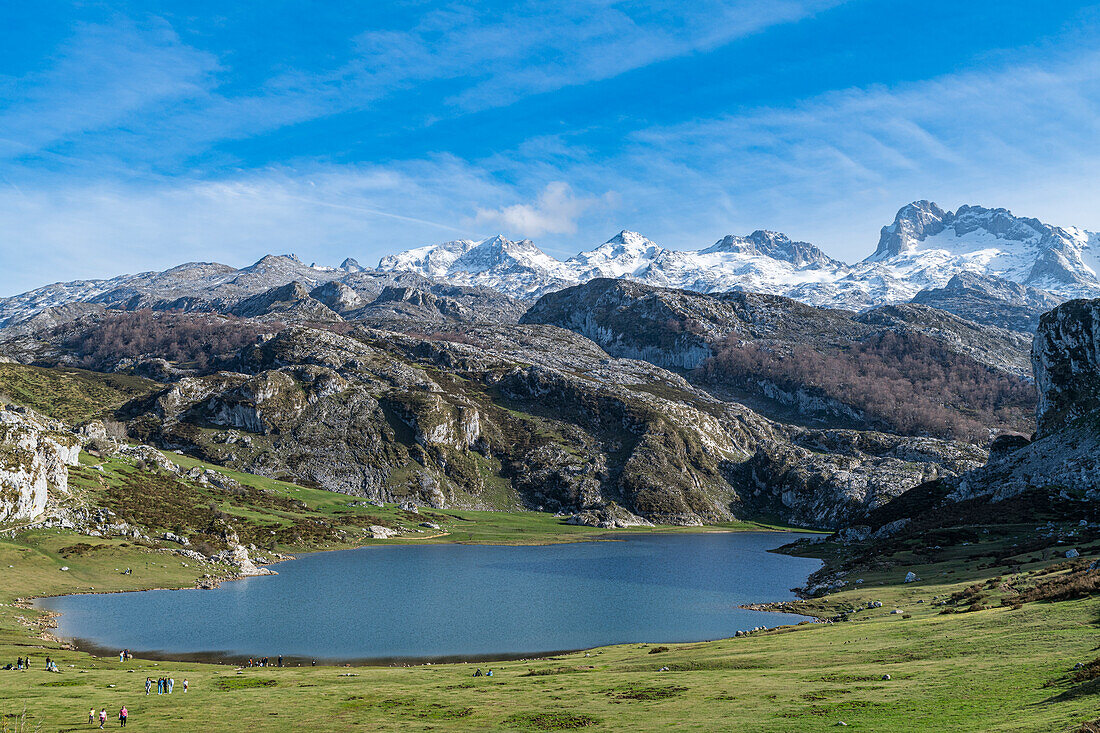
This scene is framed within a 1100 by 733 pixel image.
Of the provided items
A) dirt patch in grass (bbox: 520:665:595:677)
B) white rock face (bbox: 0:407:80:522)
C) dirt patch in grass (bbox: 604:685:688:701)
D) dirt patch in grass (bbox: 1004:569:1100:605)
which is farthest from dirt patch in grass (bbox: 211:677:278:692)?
white rock face (bbox: 0:407:80:522)

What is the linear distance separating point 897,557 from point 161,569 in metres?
141

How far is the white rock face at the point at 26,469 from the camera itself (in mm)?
131875

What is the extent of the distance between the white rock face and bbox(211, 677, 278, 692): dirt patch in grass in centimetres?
10456

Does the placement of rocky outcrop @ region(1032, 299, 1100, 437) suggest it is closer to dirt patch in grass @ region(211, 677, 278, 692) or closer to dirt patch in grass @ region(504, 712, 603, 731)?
dirt patch in grass @ region(504, 712, 603, 731)

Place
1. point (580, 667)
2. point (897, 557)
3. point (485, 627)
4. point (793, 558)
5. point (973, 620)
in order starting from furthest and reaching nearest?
point (793, 558) < point (897, 557) < point (485, 627) < point (580, 667) < point (973, 620)

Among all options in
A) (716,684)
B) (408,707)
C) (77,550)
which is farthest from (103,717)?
(77,550)

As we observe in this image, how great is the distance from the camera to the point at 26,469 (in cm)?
13562

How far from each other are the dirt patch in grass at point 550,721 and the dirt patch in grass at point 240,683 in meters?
27.4

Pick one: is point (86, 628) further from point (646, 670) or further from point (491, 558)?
point (491, 558)

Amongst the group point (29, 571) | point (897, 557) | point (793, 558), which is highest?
point (29, 571)

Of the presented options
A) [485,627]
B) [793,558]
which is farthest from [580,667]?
[793,558]

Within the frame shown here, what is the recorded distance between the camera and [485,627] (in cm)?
9812

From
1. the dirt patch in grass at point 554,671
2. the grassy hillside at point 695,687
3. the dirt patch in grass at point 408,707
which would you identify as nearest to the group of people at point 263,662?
the grassy hillside at point 695,687

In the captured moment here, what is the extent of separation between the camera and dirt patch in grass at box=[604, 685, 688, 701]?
1714 inches
